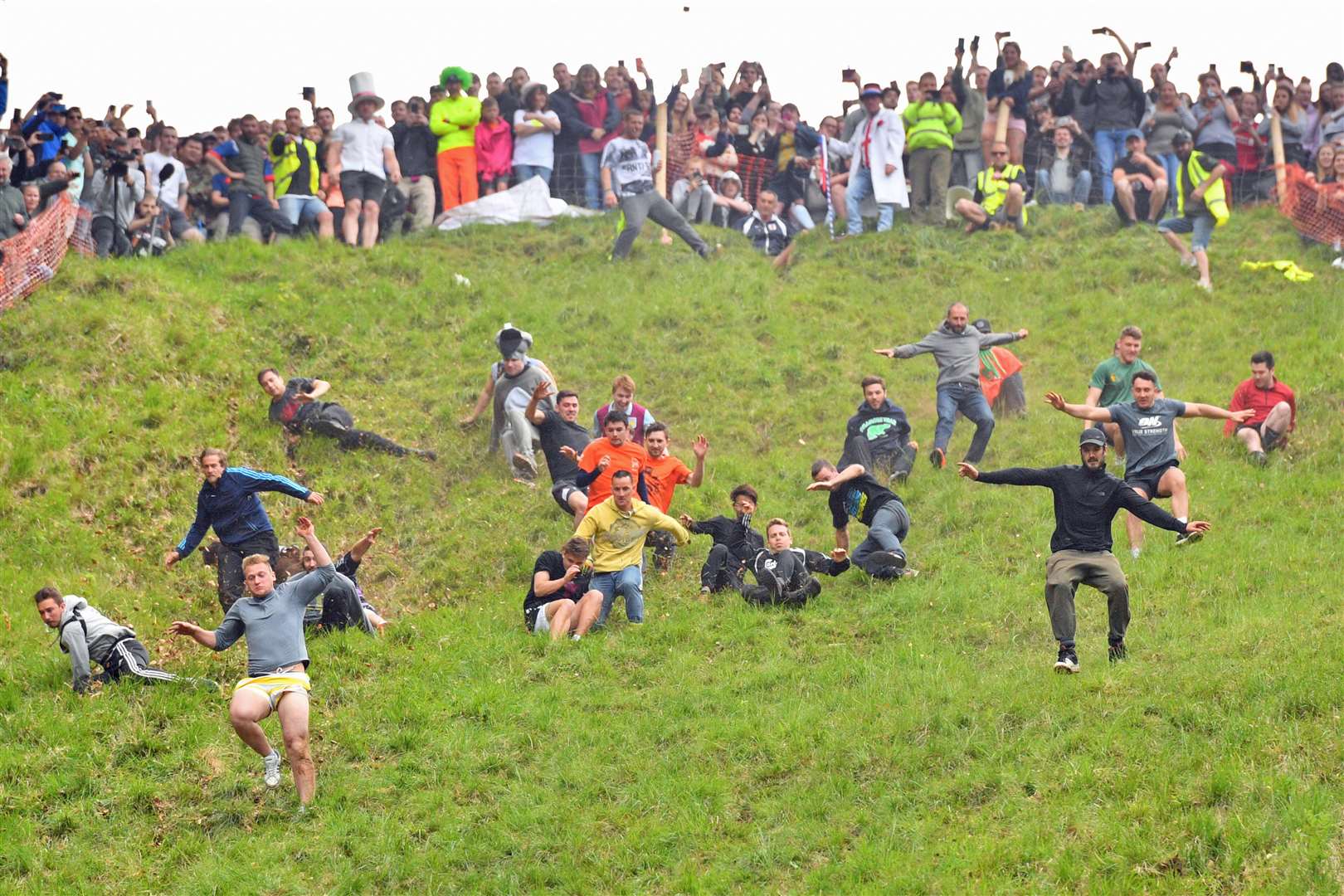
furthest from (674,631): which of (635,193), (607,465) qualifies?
(635,193)

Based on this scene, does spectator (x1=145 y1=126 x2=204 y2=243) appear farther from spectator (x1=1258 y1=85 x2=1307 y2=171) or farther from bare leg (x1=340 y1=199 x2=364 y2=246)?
spectator (x1=1258 y1=85 x2=1307 y2=171)

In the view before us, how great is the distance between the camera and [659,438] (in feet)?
57.8

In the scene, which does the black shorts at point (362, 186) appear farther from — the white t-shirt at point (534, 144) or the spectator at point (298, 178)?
the white t-shirt at point (534, 144)

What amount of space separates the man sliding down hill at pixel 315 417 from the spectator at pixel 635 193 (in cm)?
662

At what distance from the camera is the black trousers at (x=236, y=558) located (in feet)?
53.0

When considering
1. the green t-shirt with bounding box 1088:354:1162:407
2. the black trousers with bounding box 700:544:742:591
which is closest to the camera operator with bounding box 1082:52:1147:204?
the green t-shirt with bounding box 1088:354:1162:407

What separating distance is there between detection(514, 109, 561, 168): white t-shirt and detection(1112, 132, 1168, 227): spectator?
30.1ft

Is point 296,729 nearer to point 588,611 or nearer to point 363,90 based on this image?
point 588,611

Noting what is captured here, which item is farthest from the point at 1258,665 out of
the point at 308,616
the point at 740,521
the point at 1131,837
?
the point at 308,616

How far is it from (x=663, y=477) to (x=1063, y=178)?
13213 millimetres

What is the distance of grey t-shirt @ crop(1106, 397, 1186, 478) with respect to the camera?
16156mm

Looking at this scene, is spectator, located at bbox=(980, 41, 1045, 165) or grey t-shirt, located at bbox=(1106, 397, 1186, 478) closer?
grey t-shirt, located at bbox=(1106, 397, 1186, 478)

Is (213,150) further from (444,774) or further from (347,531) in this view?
(444,774)

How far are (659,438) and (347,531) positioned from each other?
3.94 m
